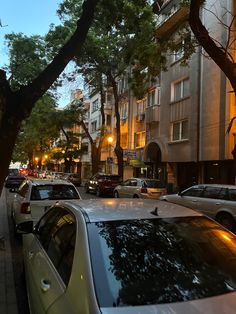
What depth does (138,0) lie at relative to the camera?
13.3 metres

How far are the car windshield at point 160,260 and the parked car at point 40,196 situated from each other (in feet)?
24.1

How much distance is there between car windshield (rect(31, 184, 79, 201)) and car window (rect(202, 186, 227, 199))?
556 cm

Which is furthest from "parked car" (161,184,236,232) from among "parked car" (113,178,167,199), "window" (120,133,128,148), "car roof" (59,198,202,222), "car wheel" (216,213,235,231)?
"window" (120,133,128,148)

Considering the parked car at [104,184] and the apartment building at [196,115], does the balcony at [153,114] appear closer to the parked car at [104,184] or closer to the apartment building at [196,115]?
the apartment building at [196,115]

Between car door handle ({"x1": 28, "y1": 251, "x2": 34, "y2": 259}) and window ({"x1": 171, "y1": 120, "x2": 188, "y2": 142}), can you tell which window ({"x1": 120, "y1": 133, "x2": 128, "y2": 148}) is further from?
car door handle ({"x1": 28, "y1": 251, "x2": 34, "y2": 259})

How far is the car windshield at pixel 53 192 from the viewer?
1145 centimetres

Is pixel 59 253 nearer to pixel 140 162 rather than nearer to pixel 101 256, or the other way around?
pixel 101 256

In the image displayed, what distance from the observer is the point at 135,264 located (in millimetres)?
3459

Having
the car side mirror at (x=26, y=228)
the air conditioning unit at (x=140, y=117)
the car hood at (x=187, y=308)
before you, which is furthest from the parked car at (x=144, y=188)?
the car hood at (x=187, y=308)

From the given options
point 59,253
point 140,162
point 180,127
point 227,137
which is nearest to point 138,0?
point 59,253

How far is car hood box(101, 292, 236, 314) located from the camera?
287 cm

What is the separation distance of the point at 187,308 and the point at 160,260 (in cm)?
64

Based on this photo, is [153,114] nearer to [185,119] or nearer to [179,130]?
[179,130]

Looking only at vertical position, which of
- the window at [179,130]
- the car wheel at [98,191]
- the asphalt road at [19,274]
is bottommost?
the asphalt road at [19,274]
